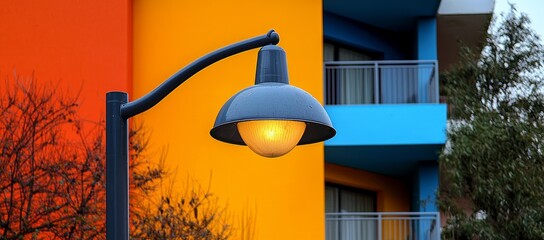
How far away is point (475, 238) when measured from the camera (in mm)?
20984

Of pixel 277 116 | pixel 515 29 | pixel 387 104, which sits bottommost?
pixel 277 116

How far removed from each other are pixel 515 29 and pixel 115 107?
48.1 feet

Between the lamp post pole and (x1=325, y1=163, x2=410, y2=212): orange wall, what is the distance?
47.3ft

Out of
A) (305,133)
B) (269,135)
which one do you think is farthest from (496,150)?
(269,135)

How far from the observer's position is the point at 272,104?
28.9ft

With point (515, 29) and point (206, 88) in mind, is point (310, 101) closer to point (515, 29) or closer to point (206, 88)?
point (206, 88)

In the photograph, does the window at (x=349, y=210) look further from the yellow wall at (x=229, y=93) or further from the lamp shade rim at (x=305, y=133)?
the lamp shade rim at (x=305, y=133)

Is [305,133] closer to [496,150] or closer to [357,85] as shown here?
[496,150]

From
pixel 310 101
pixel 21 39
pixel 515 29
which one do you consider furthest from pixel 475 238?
pixel 310 101

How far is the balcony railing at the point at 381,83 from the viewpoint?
22.3 m

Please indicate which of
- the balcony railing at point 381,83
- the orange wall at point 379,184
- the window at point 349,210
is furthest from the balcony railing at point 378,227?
the balcony railing at point 381,83

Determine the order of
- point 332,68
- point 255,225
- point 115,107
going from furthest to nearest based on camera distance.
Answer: point 332,68, point 255,225, point 115,107

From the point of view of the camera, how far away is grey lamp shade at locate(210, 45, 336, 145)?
347 inches

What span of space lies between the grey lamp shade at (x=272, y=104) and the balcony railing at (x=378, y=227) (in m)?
12.1
